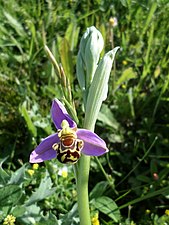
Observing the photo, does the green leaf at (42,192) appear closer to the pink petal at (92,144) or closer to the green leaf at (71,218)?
the green leaf at (71,218)

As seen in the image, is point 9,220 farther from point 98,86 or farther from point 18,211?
point 98,86

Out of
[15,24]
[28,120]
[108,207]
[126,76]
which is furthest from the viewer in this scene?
[15,24]

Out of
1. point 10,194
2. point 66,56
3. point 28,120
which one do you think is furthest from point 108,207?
point 66,56

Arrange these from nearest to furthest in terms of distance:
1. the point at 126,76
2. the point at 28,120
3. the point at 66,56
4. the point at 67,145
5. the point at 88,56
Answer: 1. the point at 67,145
2. the point at 88,56
3. the point at 28,120
4. the point at 66,56
5. the point at 126,76

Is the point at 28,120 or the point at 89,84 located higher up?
the point at 89,84

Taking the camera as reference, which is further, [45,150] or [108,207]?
[108,207]

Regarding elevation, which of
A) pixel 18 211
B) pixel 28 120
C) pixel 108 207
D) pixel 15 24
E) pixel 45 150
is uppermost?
pixel 15 24

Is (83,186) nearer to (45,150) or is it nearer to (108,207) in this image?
(45,150)

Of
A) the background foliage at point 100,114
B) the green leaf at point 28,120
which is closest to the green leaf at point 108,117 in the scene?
the background foliage at point 100,114

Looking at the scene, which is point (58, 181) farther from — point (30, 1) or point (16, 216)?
point (30, 1)
